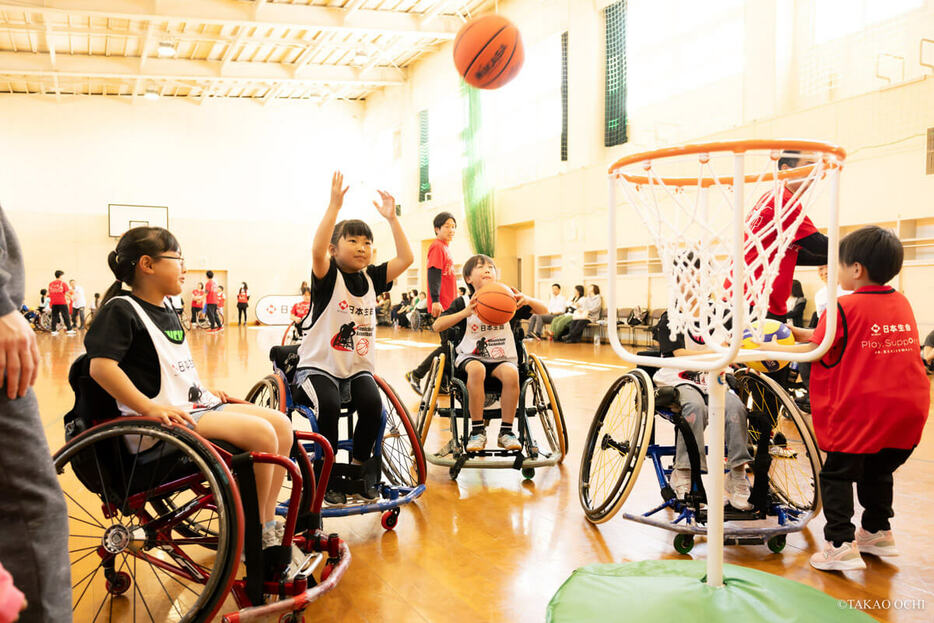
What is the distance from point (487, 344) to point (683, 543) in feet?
4.93

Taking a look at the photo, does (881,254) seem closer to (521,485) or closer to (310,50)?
(521,485)

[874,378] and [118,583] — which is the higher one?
[874,378]

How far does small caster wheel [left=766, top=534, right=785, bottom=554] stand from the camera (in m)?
2.36

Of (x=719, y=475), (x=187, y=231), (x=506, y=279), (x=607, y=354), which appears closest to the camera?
(x=719, y=475)

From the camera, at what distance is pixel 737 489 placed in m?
2.51

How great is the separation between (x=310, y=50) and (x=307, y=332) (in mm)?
14749

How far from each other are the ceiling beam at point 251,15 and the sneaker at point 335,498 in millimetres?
11765

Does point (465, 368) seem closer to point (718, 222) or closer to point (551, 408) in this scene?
point (551, 408)

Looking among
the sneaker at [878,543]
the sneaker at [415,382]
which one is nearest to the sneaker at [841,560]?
the sneaker at [878,543]

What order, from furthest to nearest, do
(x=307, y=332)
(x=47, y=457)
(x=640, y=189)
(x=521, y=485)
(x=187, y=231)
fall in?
(x=187, y=231), (x=521, y=485), (x=307, y=332), (x=640, y=189), (x=47, y=457)

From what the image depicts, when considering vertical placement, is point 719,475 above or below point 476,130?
below

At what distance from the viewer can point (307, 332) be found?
2855 millimetres

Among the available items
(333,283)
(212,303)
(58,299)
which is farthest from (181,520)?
(212,303)

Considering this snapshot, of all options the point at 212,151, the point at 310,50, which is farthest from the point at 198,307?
the point at 310,50
